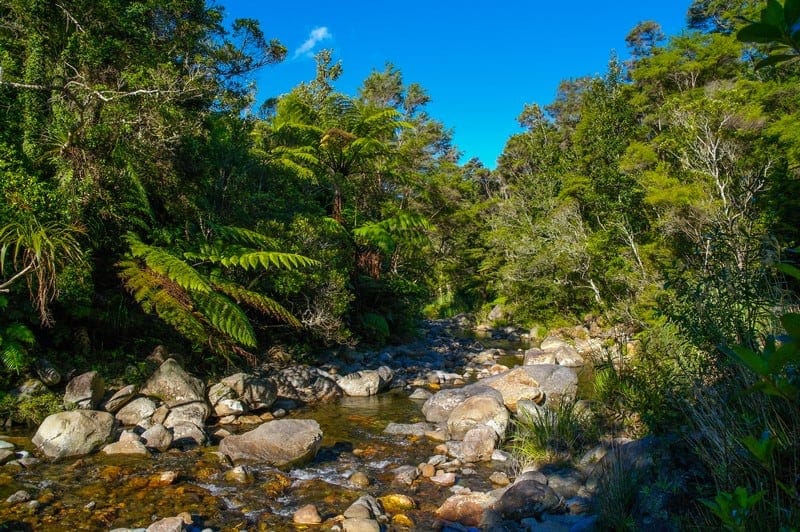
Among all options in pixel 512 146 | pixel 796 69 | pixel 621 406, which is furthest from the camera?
pixel 512 146

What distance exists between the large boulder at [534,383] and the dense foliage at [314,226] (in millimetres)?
1476

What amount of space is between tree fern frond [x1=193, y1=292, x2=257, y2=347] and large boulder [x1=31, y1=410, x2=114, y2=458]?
1.53m

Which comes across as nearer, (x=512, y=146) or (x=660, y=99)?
(x=660, y=99)

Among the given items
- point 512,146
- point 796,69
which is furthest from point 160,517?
point 512,146

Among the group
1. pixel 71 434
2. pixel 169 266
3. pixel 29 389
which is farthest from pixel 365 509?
pixel 29 389

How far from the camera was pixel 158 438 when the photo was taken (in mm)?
5117

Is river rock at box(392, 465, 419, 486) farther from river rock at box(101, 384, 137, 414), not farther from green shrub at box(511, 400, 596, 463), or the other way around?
river rock at box(101, 384, 137, 414)

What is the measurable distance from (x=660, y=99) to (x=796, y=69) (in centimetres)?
433

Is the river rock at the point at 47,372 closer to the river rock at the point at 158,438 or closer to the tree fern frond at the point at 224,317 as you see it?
the river rock at the point at 158,438

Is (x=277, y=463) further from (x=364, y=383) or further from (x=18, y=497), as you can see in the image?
(x=364, y=383)

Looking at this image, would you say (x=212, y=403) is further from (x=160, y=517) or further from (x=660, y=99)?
(x=660, y=99)

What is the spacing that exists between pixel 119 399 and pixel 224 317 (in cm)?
147

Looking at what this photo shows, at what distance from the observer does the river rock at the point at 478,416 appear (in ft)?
20.0

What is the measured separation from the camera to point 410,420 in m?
7.08
